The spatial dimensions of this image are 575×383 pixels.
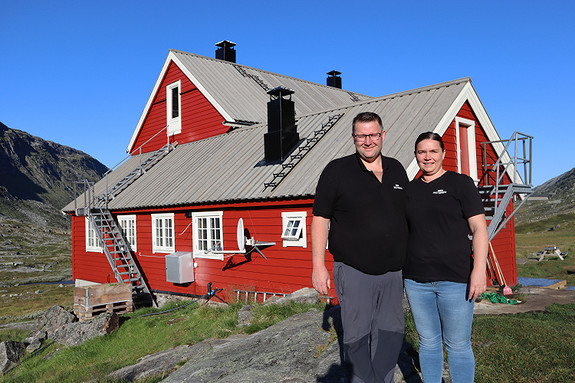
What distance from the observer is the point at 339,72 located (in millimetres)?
29172

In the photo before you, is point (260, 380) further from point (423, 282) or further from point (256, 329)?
point (256, 329)

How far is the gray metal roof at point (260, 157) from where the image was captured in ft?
37.9

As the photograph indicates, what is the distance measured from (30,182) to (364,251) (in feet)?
578

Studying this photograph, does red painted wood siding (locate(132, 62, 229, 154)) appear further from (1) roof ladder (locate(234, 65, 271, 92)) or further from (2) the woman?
(2) the woman

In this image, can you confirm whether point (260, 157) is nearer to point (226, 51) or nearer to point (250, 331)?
point (250, 331)

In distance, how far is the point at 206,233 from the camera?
14531 millimetres

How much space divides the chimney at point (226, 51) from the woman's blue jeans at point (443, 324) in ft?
73.9

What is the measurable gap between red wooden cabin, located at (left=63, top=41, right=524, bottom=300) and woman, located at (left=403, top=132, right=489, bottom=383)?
6418mm

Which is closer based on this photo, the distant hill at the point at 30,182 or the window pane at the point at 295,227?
the window pane at the point at 295,227

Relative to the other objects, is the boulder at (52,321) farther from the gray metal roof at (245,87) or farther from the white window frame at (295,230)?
the gray metal roof at (245,87)

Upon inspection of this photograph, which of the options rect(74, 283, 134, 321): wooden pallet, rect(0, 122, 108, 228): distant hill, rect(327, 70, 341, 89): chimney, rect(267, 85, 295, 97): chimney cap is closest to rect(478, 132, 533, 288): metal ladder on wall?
rect(267, 85, 295, 97): chimney cap

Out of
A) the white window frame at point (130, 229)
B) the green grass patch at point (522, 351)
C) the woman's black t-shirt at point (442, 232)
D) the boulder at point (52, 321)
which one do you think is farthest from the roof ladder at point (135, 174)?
the woman's black t-shirt at point (442, 232)

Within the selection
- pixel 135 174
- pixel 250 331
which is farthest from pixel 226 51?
pixel 250 331

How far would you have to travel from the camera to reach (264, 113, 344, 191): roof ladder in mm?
12492
